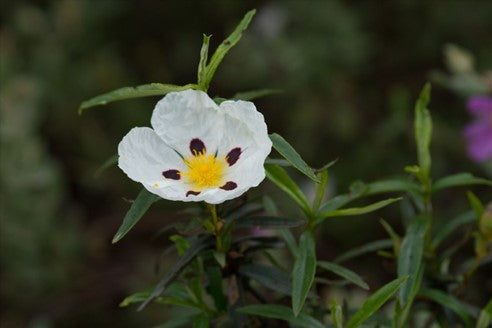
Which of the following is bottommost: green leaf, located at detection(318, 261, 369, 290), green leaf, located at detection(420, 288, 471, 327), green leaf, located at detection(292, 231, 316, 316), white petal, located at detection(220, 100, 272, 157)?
green leaf, located at detection(420, 288, 471, 327)

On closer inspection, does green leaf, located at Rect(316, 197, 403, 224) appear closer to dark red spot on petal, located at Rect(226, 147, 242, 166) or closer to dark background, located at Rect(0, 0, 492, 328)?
dark red spot on petal, located at Rect(226, 147, 242, 166)

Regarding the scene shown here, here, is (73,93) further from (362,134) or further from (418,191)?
(418,191)

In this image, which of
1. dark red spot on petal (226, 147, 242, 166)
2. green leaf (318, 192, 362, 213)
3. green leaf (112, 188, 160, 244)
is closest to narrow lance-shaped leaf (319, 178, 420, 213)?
green leaf (318, 192, 362, 213)

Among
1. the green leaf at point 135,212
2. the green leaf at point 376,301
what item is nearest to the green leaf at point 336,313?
the green leaf at point 376,301

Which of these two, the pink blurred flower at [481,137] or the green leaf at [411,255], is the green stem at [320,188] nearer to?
the green leaf at [411,255]

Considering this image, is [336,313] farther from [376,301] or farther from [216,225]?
[216,225]

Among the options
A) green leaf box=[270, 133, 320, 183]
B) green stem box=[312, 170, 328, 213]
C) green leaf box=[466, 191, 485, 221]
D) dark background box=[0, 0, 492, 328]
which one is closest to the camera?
green leaf box=[270, 133, 320, 183]
